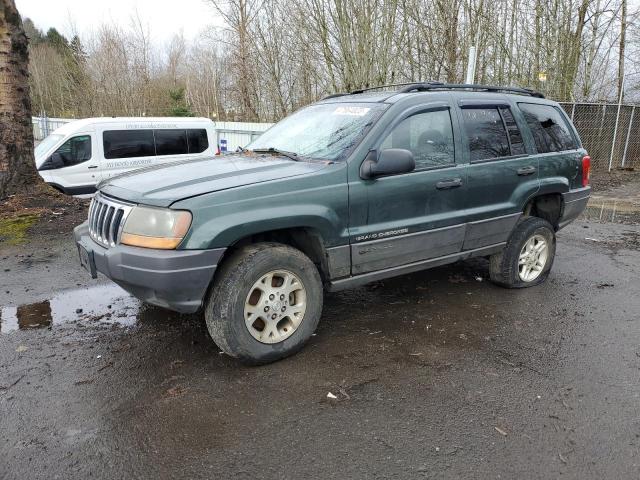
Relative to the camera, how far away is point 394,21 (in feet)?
49.4

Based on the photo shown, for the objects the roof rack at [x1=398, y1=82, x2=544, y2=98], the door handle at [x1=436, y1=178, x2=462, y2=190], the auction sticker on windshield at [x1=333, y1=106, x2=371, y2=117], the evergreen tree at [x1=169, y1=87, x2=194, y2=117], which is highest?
the evergreen tree at [x1=169, y1=87, x2=194, y2=117]

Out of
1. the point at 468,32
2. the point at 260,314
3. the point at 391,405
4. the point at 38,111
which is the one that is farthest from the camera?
the point at 38,111

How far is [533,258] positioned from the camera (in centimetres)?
515

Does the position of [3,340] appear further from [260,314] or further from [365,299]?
[365,299]

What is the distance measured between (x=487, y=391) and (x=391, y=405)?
66 centimetres

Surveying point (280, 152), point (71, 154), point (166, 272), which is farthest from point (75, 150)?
point (166, 272)

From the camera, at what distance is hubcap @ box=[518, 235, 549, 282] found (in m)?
5.05

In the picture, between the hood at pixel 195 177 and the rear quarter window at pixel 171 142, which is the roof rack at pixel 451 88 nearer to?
the hood at pixel 195 177

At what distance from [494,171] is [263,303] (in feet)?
8.17

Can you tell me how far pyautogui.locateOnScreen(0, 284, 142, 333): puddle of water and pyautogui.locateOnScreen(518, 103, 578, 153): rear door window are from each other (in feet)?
13.8

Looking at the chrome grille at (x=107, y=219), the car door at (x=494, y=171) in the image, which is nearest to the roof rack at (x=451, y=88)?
the car door at (x=494, y=171)

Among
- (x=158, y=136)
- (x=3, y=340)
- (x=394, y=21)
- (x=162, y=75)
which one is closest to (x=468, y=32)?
(x=394, y=21)

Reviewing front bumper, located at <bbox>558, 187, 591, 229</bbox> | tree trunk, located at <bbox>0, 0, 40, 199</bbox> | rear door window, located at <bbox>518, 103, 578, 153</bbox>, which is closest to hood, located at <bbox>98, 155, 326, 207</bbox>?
rear door window, located at <bbox>518, 103, 578, 153</bbox>

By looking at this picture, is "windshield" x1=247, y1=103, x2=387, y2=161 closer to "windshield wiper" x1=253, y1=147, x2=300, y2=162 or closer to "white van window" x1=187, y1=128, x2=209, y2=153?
"windshield wiper" x1=253, y1=147, x2=300, y2=162
